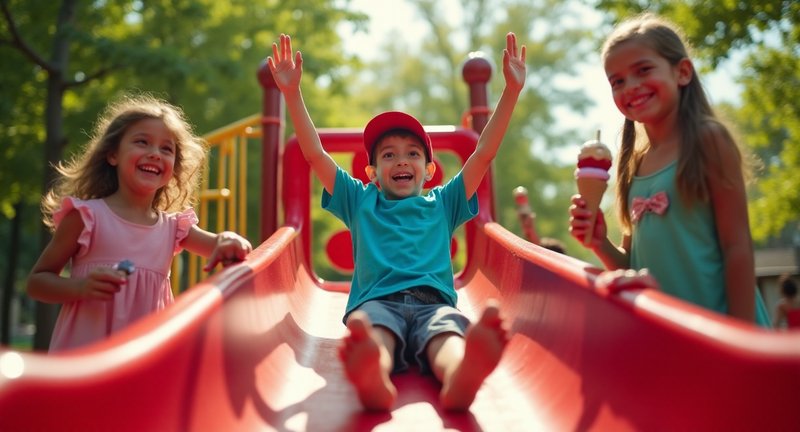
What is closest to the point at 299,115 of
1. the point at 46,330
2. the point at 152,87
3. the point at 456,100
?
the point at 46,330

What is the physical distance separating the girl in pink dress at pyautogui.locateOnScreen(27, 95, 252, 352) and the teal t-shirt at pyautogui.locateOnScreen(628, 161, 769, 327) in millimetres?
1322

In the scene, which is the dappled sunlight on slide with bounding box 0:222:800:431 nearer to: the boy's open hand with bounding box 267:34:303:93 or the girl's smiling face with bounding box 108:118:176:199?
the girl's smiling face with bounding box 108:118:176:199

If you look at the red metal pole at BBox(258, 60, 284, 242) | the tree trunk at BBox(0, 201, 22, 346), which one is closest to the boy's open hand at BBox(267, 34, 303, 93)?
the red metal pole at BBox(258, 60, 284, 242)

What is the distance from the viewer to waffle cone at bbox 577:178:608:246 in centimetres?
241

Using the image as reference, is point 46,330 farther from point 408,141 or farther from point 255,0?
point 408,141

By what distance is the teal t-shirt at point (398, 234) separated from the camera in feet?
9.81

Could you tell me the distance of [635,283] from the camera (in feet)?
6.13

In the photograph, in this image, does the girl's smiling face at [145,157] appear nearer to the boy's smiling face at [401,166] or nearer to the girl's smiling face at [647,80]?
the boy's smiling face at [401,166]

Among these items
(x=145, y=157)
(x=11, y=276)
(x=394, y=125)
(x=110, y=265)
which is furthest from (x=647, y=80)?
(x=11, y=276)

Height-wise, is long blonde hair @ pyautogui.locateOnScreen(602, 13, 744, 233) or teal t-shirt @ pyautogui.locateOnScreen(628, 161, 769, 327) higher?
long blonde hair @ pyautogui.locateOnScreen(602, 13, 744, 233)

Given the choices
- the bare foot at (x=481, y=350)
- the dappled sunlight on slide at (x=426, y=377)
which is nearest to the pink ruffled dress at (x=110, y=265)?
the dappled sunlight on slide at (x=426, y=377)

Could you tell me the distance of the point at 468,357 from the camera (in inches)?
81.9

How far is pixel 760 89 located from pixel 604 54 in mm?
10659

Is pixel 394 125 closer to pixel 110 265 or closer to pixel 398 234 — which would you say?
pixel 398 234
